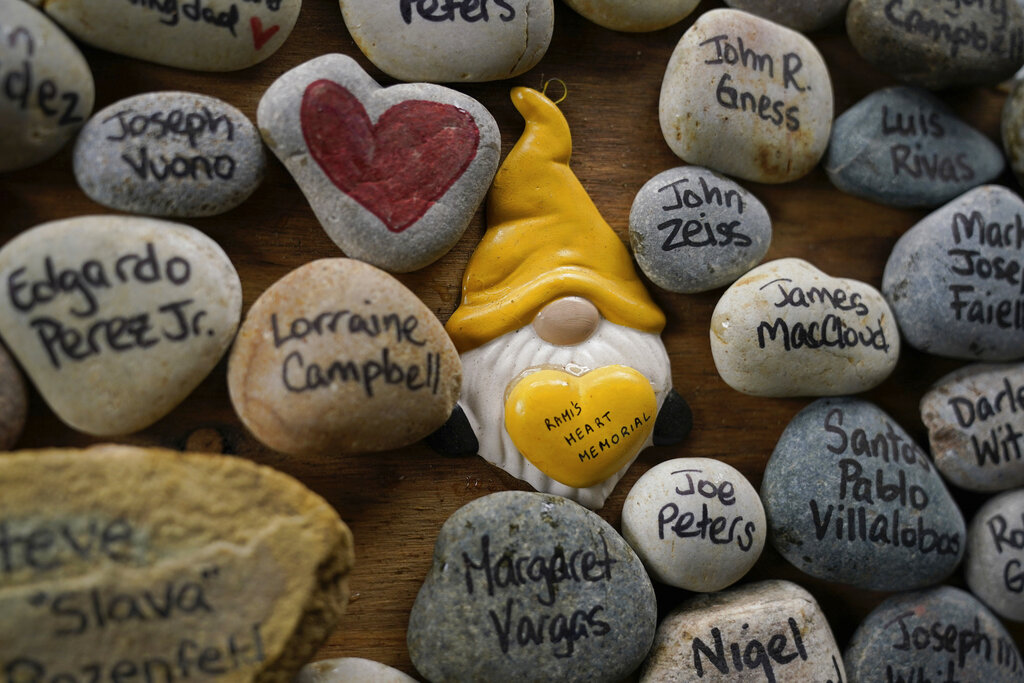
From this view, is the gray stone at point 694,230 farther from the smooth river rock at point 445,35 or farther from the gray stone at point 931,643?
the gray stone at point 931,643

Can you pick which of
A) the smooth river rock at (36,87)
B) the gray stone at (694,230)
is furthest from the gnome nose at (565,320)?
the smooth river rock at (36,87)

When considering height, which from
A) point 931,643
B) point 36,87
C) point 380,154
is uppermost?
point 36,87

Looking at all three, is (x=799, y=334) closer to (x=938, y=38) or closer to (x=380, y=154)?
(x=938, y=38)

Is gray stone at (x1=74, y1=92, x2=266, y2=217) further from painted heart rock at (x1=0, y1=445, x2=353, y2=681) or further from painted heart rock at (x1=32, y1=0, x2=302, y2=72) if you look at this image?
painted heart rock at (x1=0, y1=445, x2=353, y2=681)

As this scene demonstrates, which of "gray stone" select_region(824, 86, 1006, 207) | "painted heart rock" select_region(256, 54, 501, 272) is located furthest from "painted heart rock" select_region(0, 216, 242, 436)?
"gray stone" select_region(824, 86, 1006, 207)

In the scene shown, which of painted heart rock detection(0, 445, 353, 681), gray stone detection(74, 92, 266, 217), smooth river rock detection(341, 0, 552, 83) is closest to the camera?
painted heart rock detection(0, 445, 353, 681)

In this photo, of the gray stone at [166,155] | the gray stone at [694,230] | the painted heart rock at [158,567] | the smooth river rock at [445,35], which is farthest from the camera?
the gray stone at [694,230]

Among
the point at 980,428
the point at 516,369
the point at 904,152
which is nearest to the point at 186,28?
the point at 516,369
